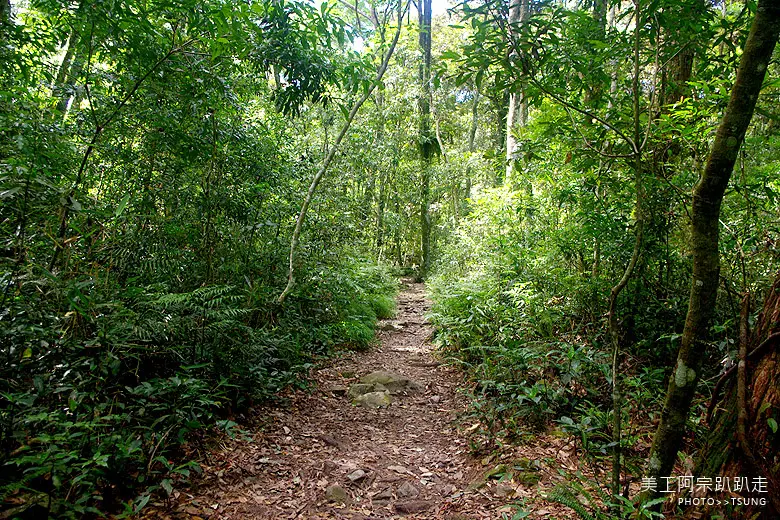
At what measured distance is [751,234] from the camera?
441 cm

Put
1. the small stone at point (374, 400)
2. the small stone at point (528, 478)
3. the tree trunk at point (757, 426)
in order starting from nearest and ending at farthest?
the tree trunk at point (757, 426) < the small stone at point (528, 478) < the small stone at point (374, 400)

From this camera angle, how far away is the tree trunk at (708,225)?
206cm

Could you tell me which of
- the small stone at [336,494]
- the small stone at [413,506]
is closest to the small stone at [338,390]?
the small stone at [336,494]

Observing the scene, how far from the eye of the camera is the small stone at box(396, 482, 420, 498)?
3.72 m

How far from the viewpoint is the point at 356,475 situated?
398cm

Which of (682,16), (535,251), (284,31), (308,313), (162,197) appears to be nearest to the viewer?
(682,16)

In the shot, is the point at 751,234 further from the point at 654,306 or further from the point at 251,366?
the point at 251,366

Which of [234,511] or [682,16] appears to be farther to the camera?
[234,511]

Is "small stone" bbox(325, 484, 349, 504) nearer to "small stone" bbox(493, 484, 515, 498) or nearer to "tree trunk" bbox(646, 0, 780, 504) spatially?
"small stone" bbox(493, 484, 515, 498)

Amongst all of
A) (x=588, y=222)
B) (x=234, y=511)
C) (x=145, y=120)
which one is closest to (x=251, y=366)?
(x=234, y=511)

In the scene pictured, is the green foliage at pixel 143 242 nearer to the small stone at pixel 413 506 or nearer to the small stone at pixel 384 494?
the small stone at pixel 384 494

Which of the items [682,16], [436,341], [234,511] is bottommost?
[234,511]

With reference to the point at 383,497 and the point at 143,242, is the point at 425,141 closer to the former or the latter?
the point at 143,242

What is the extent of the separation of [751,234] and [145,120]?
6806 millimetres
